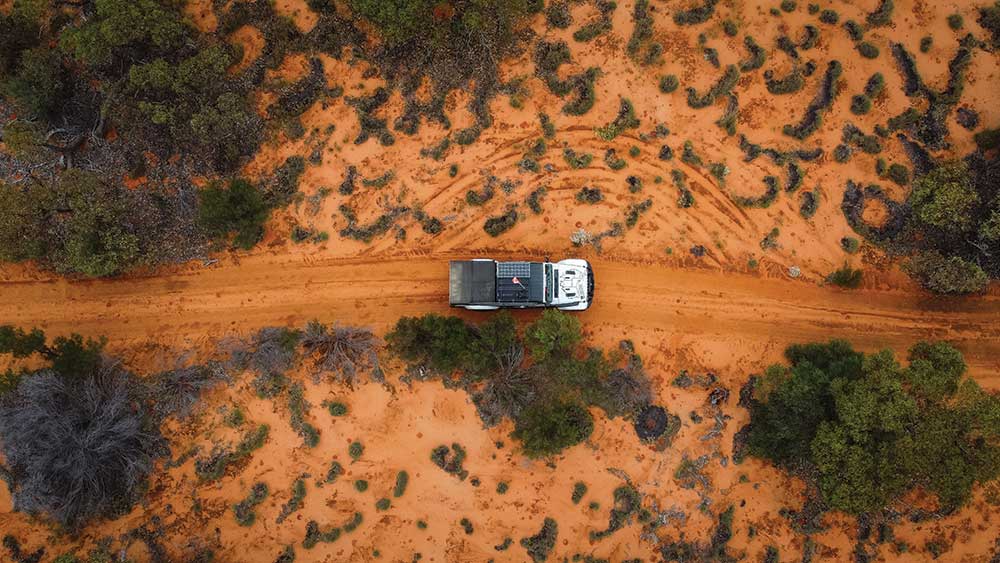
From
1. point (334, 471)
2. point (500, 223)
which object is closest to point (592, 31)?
point (500, 223)

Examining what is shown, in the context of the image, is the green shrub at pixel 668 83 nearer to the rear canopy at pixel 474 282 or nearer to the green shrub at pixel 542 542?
the rear canopy at pixel 474 282

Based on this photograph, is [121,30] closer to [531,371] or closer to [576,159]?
[576,159]

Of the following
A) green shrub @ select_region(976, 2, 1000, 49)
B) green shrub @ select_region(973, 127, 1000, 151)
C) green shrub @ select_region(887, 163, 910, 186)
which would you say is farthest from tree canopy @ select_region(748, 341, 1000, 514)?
green shrub @ select_region(976, 2, 1000, 49)

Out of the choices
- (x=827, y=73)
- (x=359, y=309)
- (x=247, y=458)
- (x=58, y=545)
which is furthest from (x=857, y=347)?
(x=58, y=545)

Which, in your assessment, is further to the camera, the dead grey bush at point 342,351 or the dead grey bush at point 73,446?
the dead grey bush at point 342,351

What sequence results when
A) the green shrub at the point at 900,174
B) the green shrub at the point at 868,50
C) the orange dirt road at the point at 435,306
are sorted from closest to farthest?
the orange dirt road at the point at 435,306
the green shrub at the point at 900,174
the green shrub at the point at 868,50

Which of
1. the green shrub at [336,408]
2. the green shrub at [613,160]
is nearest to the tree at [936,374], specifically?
the green shrub at [613,160]

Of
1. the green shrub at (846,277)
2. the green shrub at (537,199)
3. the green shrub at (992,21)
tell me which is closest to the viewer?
the green shrub at (846,277)
